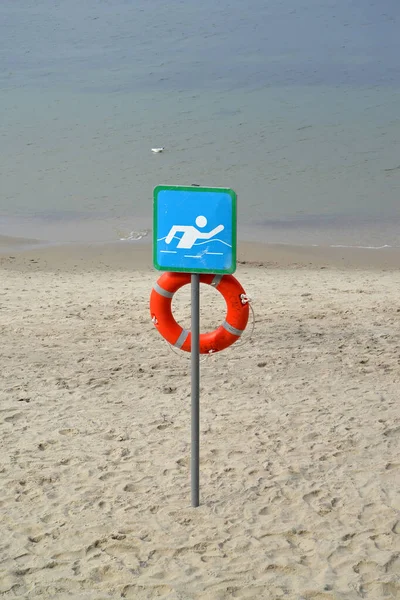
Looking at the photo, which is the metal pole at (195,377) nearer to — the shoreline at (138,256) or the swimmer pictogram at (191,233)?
the swimmer pictogram at (191,233)

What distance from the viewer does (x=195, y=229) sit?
4.23m

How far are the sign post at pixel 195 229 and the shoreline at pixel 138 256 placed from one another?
22.8ft

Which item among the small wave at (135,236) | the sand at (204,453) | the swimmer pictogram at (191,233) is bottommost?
the small wave at (135,236)

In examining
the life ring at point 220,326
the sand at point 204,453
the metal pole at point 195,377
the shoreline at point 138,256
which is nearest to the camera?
the sand at point 204,453

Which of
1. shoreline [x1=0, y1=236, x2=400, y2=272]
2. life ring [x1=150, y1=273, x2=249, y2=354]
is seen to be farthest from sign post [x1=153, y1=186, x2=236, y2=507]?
shoreline [x1=0, y1=236, x2=400, y2=272]

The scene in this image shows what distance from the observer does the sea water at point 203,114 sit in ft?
50.5

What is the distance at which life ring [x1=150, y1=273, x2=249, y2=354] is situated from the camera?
15.8ft

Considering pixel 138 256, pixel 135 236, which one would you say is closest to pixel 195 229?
pixel 138 256

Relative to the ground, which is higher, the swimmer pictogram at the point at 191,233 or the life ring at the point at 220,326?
the swimmer pictogram at the point at 191,233

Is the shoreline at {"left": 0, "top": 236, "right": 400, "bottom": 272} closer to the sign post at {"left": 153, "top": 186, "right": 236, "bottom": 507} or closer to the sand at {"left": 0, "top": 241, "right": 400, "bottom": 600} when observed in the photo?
the sand at {"left": 0, "top": 241, "right": 400, "bottom": 600}

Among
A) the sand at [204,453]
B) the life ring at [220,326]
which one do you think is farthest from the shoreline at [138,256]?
the life ring at [220,326]

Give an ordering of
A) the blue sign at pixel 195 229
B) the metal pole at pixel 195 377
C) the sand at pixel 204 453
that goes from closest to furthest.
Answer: the sand at pixel 204 453
the blue sign at pixel 195 229
the metal pole at pixel 195 377

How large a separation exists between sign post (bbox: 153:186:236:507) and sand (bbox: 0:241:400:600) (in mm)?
1352

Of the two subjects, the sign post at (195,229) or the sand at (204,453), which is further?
the sign post at (195,229)
